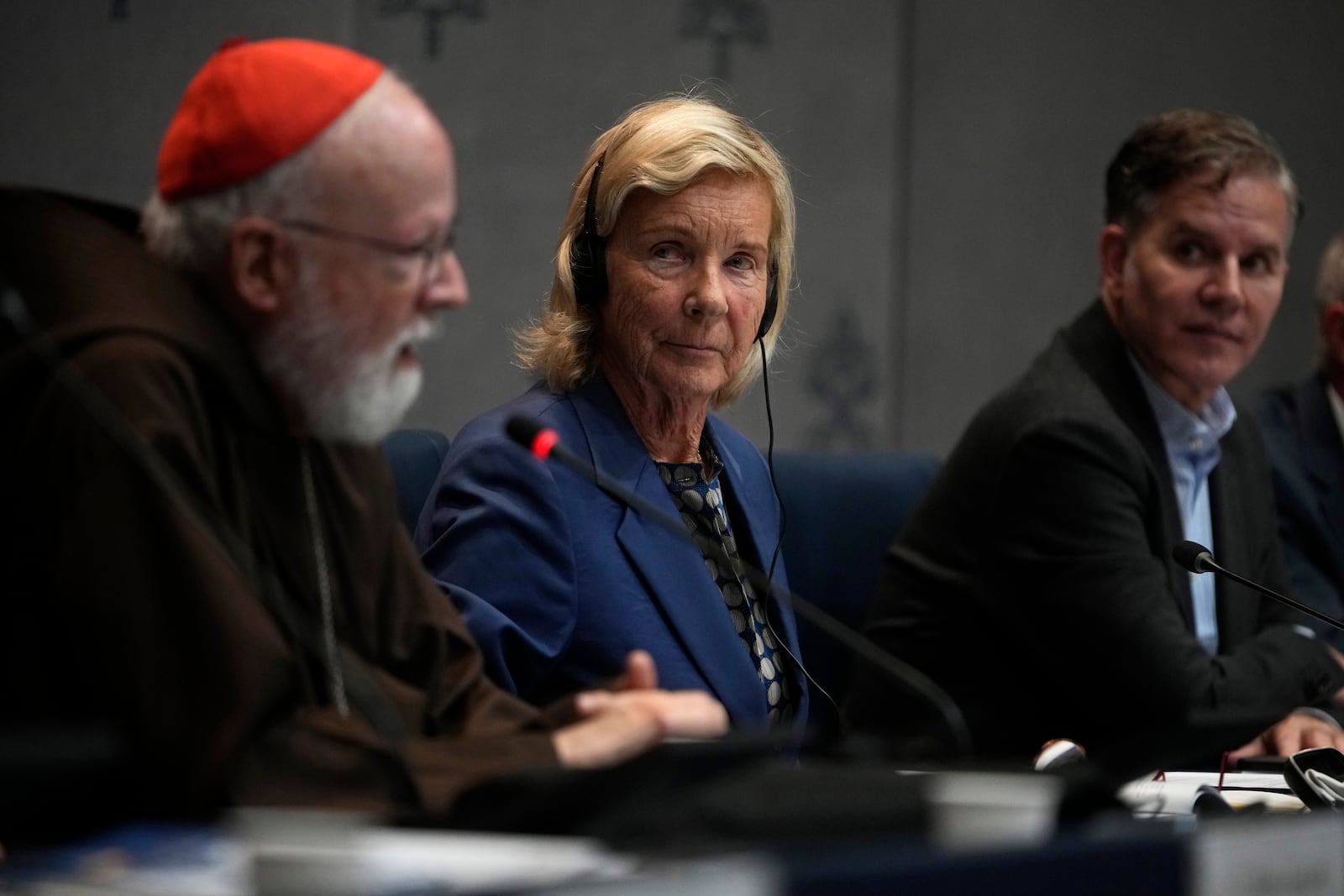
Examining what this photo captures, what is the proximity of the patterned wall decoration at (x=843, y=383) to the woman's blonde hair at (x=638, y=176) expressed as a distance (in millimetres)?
1713

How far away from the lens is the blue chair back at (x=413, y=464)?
232cm

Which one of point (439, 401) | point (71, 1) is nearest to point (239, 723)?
point (71, 1)

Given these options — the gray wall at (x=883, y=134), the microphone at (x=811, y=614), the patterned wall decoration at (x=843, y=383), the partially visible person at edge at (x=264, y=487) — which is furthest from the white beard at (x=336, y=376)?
the patterned wall decoration at (x=843, y=383)

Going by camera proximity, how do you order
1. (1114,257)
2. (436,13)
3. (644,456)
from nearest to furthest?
(644,456)
(1114,257)
(436,13)

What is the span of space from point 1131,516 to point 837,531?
2.03 feet

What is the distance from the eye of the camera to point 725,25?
3900 mm

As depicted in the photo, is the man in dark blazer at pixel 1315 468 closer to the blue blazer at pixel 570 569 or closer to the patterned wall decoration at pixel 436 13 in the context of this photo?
the blue blazer at pixel 570 569

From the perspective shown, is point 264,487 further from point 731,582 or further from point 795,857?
point 731,582

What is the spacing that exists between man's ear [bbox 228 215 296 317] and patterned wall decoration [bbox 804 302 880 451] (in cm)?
270

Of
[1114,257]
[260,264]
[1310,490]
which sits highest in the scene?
[260,264]

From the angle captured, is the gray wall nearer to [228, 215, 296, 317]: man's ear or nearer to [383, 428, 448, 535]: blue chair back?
[383, 428, 448, 535]: blue chair back

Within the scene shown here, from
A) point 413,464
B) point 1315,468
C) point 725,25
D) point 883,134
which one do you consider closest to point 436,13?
point 725,25

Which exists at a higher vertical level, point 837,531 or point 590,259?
point 590,259

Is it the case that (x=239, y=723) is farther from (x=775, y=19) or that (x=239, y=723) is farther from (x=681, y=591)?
(x=775, y=19)
